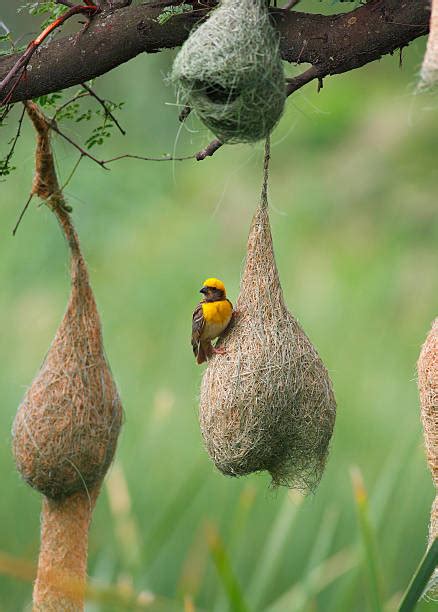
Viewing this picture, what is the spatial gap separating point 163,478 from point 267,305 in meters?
2.95

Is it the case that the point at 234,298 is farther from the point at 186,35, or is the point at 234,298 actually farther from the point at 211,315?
the point at 186,35

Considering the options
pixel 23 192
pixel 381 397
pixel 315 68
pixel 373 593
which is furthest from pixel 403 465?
pixel 23 192

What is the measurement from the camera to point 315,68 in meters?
1.77

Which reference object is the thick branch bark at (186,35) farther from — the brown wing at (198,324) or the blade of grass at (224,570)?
the blade of grass at (224,570)

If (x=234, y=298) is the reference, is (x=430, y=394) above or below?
above

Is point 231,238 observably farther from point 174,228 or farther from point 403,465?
point 403,465

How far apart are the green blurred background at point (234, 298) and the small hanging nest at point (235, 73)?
1.31 m

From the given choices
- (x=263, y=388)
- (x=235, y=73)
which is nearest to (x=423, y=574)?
(x=263, y=388)

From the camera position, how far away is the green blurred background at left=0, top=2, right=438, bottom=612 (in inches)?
148

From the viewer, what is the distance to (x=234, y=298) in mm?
6242

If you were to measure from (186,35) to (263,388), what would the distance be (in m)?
0.66

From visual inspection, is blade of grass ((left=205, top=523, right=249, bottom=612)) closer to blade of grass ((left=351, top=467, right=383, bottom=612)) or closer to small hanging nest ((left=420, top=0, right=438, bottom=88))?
blade of grass ((left=351, top=467, right=383, bottom=612))

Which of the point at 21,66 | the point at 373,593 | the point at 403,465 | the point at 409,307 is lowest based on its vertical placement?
the point at 409,307

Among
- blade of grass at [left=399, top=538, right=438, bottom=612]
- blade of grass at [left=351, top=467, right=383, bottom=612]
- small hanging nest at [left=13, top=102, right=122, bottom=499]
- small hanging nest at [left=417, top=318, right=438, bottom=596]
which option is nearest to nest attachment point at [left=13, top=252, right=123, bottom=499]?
small hanging nest at [left=13, top=102, right=122, bottom=499]
